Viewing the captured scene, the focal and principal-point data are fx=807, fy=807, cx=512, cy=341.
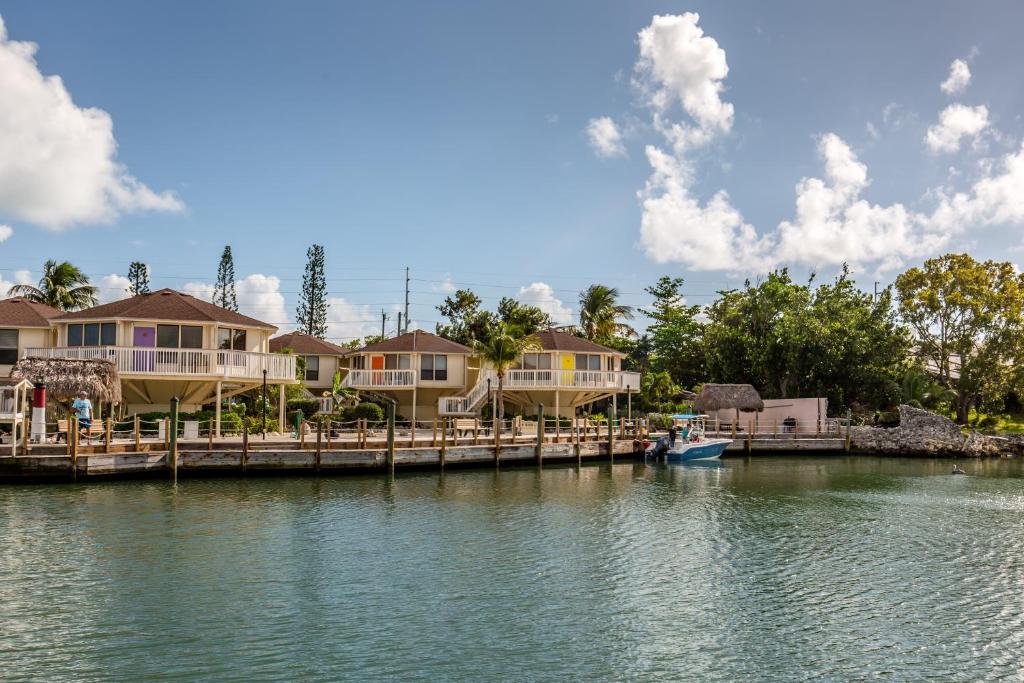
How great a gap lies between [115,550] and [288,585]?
5379mm

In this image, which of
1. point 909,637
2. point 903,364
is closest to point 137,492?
point 909,637

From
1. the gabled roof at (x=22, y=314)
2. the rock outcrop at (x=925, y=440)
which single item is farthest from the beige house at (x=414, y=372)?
the rock outcrop at (x=925, y=440)

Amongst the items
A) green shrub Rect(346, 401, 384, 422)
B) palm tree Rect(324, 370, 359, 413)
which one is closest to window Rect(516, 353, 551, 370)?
green shrub Rect(346, 401, 384, 422)

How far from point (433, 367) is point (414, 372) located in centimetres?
161

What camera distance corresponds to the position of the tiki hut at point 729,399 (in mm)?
51938

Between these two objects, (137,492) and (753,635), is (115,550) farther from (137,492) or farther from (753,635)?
(753,635)

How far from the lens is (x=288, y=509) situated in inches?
1004

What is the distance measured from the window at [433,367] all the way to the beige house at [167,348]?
38.1ft

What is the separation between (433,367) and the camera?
4956 cm

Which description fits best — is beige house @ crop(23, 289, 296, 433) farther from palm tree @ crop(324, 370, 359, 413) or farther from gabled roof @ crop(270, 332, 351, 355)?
gabled roof @ crop(270, 332, 351, 355)

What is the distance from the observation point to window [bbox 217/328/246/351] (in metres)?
37.9

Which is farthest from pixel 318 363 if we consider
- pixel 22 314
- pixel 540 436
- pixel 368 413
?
pixel 540 436

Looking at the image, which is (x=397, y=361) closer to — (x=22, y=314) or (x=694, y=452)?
(x=694, y=452)

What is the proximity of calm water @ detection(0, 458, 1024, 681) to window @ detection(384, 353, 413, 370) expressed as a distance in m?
20.0
